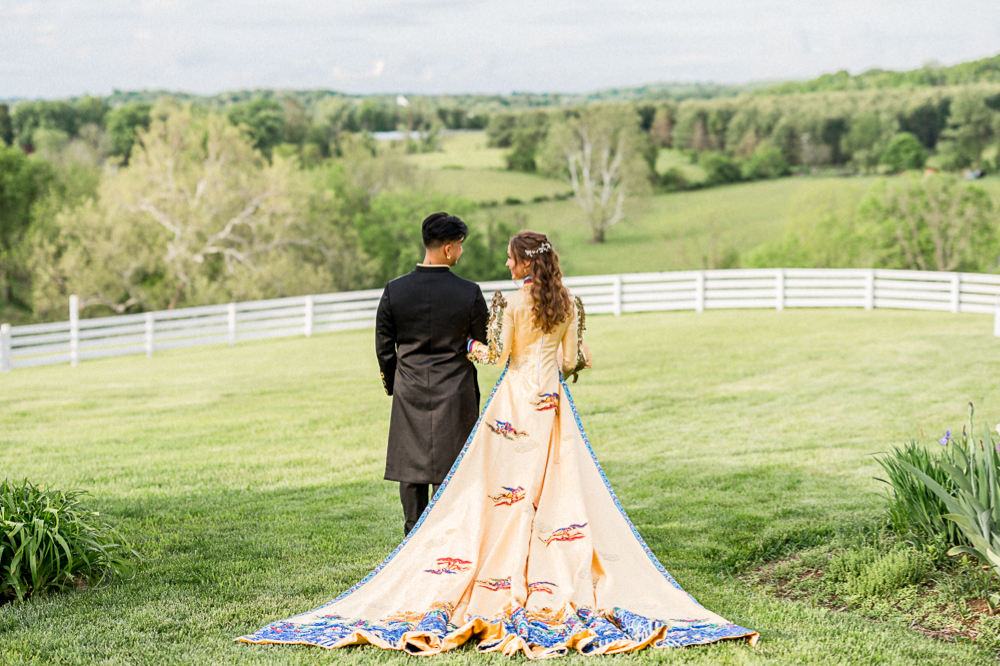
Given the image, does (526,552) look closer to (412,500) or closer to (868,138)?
(412,500)

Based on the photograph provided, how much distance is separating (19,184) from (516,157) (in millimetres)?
25776

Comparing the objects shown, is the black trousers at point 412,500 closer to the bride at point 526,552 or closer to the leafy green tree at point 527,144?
the bride at point 526,552

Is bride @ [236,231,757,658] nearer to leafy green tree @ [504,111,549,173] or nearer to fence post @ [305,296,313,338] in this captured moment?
fence post @ [305,296,313,338]

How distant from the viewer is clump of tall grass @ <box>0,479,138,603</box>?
4473 millimetres

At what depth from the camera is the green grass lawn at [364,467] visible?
4.19 meters

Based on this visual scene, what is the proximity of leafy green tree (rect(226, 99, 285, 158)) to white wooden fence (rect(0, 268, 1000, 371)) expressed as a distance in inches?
1259

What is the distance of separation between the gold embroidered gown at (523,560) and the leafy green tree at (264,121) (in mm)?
48083

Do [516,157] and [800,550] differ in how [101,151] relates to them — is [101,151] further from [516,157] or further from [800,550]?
[800,550]

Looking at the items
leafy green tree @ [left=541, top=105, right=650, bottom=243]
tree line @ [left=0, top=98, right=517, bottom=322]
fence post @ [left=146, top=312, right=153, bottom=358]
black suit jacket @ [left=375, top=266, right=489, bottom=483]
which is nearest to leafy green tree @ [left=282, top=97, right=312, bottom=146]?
tree line @ [left=0, top=98, right=517, bottom=322]

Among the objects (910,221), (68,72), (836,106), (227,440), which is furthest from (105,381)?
(68,72)

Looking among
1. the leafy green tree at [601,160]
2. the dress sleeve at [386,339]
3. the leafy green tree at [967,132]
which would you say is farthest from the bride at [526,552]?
the leafy green tree at [967,132]

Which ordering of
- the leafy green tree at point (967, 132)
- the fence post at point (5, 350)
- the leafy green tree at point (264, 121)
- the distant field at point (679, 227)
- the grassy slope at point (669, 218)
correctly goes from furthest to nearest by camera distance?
the leafy green tree at point (264, 121), the distant field at point (679, 227), the grassy slope at point (669, 218), the leafy green tree at point (967, 132), the fence post at point (5, 350)

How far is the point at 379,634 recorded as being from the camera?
13.1 ft

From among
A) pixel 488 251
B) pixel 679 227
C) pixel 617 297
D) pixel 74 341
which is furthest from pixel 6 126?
pixel 617 297
